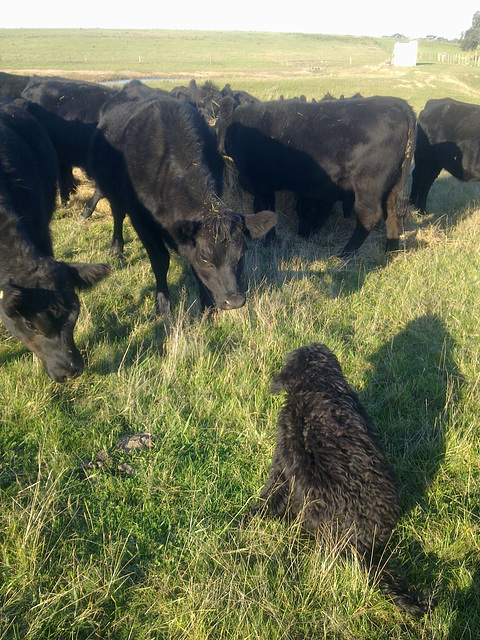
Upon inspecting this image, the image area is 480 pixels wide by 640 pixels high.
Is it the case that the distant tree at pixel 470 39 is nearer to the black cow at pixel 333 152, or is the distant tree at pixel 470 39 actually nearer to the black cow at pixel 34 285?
the black cow at pixel 333 152

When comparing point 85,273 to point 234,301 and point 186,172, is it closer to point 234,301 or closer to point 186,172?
point 234,301

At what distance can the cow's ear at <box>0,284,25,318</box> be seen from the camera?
3.47 m

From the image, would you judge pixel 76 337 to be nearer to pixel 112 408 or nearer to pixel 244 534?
pixel 112 408

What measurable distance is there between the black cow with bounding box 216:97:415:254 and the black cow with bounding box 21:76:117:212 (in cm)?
249

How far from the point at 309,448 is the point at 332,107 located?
20.5ft

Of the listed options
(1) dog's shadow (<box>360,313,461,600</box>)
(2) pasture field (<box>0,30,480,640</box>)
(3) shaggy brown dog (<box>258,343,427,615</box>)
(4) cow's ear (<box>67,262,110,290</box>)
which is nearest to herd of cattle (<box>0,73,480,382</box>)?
(4) cow's ear (<box>67,262,110,290</box>)

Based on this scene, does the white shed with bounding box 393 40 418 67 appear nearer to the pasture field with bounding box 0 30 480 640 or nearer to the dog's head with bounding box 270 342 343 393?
the pasture field with bounding box 0 30 480 640

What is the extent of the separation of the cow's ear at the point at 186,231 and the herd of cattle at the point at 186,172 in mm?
14

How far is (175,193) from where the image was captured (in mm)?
5195

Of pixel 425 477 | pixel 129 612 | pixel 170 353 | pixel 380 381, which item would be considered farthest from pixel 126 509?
pixel 380 381

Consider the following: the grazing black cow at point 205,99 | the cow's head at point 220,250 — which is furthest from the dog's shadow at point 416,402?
the grazing black cow at point 205,99

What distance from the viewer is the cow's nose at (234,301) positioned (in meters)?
4.66

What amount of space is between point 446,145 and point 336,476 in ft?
29.4

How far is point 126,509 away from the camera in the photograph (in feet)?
9.43
